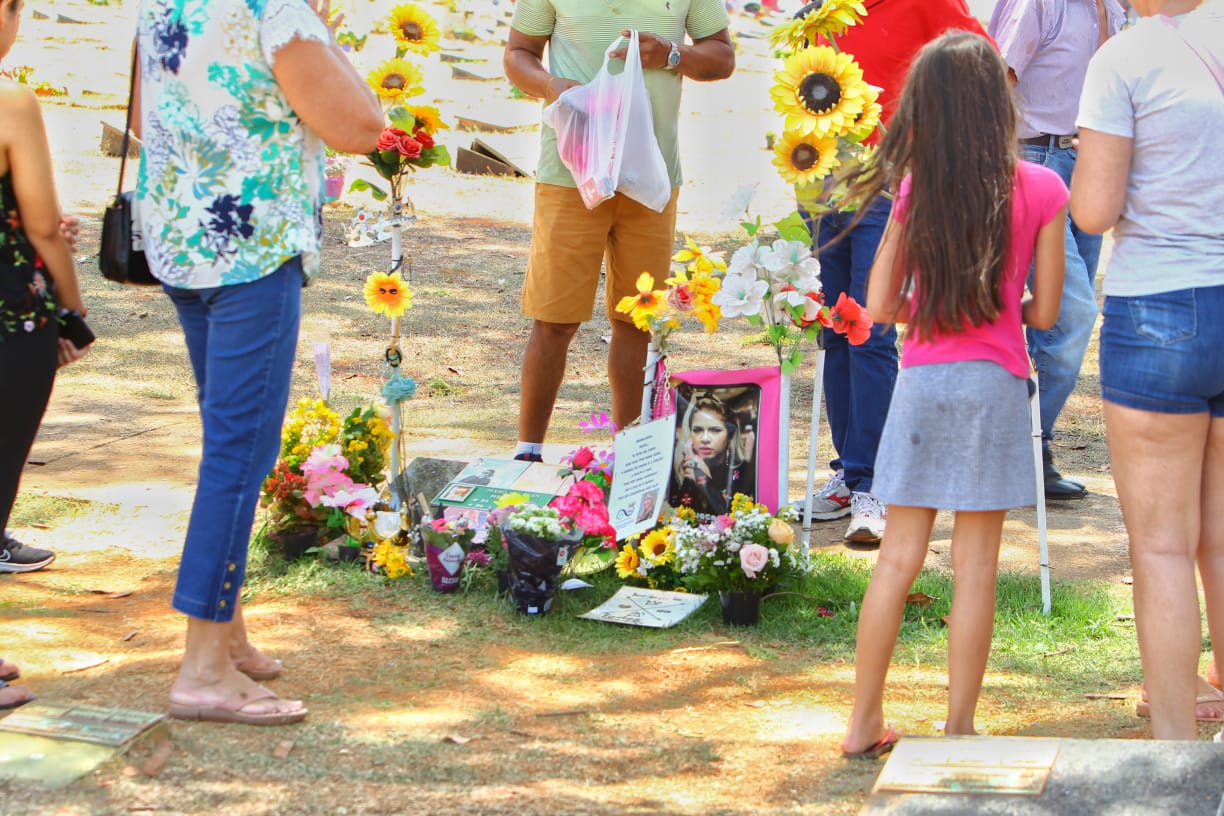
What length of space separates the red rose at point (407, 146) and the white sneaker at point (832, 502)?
1926 mm

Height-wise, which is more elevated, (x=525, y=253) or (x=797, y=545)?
(x=525, y=253)

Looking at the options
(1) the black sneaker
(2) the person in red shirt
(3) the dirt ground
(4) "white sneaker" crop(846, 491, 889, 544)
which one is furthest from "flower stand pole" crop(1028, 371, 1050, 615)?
(1) the black sneaker

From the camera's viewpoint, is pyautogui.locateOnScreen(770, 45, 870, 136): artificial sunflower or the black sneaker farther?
the black sneaker

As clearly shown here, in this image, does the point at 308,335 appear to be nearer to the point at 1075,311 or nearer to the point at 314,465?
the point at 314,465

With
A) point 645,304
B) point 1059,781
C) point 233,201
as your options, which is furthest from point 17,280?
point 1059,781

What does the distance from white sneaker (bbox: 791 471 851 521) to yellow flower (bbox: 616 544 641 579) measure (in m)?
1.06

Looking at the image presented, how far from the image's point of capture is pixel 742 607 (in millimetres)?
4098

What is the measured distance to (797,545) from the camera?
193 inches

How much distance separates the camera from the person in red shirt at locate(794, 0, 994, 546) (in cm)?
477

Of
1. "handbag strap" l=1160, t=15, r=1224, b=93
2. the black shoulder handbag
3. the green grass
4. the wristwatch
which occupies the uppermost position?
the wristwatch

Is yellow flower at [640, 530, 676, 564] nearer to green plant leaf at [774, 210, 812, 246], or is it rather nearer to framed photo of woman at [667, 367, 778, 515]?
framed photo of woman at [667, 367, 778, 515]

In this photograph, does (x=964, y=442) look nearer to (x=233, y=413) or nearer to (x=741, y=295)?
(x=741, y=295)

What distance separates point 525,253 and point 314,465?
7.14 m

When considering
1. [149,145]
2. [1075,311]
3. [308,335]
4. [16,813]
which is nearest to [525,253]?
[308,335]
